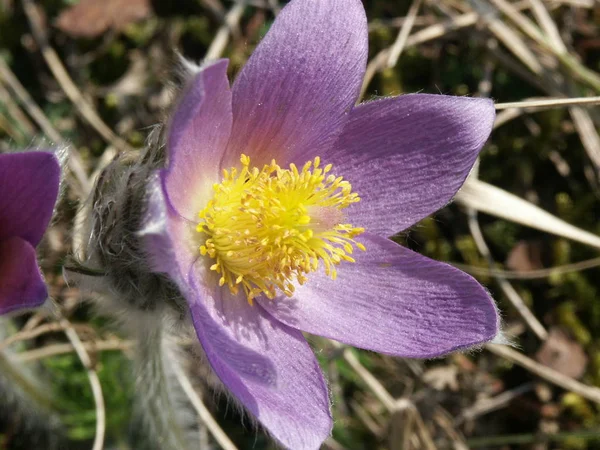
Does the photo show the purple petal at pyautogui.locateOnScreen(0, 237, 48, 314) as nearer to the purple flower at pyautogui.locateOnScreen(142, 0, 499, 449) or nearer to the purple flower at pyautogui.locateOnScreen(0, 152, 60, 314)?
the purple flower at pyautogui.locateOnScreen(0, 152, 60, 314)

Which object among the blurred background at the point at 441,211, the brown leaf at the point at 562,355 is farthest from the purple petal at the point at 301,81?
the brown leaf at the point at 562,355

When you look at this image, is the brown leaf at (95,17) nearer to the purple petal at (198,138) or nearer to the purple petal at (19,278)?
the purple petal at (198,138)

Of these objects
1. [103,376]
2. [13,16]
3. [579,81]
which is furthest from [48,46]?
[579,81]

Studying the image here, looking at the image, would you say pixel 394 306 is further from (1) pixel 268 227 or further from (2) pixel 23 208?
(2) pixel 23 208

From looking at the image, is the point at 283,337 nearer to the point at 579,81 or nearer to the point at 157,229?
the point at 157,229

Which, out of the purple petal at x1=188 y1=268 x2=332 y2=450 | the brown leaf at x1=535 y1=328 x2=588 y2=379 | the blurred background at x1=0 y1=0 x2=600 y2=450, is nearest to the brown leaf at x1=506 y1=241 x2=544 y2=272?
the blurred background at x1=0 y1=0 x2=600 y2=450

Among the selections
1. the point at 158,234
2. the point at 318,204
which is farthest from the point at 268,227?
the point at 158,234
